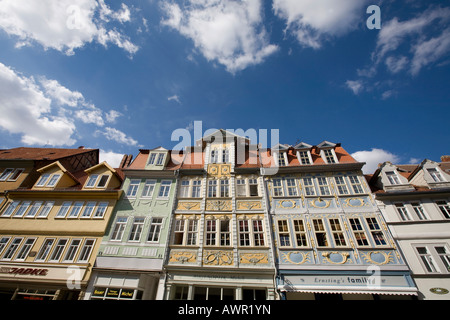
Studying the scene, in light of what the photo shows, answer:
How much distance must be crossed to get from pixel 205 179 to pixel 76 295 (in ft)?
→ 40.5

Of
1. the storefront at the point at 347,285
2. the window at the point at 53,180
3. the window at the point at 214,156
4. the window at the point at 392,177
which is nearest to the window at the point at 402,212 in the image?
the window at the point at 392,177

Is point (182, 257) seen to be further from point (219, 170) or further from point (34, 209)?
point (34, 209)

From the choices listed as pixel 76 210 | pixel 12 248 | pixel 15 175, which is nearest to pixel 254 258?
pixel 76 210

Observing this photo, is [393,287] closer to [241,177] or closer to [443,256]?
[443,256]

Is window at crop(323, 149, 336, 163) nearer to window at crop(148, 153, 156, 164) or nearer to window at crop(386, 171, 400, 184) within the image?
window at crop(386, 171, 400, 184)

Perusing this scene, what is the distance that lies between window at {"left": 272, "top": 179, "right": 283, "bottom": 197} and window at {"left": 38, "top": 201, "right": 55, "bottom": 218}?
63.3 ft

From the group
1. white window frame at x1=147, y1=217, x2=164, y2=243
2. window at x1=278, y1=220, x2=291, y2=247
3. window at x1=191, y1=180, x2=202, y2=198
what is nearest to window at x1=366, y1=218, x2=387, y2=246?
window at x1=278, y1=220, x2=291, y2=247

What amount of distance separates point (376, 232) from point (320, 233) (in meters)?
3.75

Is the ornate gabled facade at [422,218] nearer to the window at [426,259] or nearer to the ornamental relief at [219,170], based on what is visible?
the window at [426,259]

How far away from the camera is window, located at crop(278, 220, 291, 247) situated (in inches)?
583

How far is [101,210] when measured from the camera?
16.8 meters

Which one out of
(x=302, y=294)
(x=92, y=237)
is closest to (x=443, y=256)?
(x=302, y=294)

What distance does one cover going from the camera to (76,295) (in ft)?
45.9

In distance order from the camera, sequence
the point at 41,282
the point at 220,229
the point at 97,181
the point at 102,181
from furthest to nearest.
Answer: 1. the point at 102,181
2. the point at 97,181
3. the point at 220,229
4. the point at 41,282
